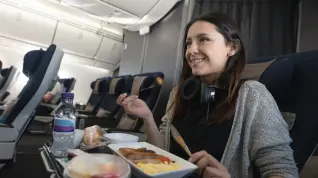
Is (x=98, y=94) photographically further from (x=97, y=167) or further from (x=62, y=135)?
(x=97, y=167)

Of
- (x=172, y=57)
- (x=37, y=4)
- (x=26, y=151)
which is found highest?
(x=37, y=4)

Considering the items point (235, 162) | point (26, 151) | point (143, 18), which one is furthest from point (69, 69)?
point (235, 162)

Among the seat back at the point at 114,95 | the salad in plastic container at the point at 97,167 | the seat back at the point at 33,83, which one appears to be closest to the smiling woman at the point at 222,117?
the salad in plastic container at the point at 97,167

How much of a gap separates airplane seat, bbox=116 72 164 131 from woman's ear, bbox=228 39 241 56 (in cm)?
112

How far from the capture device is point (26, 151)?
6.66ft

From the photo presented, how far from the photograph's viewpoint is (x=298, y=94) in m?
0.87

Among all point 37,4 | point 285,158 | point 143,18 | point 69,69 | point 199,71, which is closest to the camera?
point 285,158

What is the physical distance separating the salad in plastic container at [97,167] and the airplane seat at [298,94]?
0.70 metres

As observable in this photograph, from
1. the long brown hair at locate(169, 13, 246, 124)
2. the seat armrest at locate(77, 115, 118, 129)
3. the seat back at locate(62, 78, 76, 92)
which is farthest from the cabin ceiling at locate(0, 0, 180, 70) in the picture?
the long brown hair at locate(169, 13, 246, 124)

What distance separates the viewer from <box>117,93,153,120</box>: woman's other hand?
42.7 inches

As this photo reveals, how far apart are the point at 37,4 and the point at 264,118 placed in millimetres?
4629

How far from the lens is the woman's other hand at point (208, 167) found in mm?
617

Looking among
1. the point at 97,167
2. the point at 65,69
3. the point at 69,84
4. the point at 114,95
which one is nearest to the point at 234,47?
the point at 97,167

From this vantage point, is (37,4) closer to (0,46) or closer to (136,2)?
(0,46)
